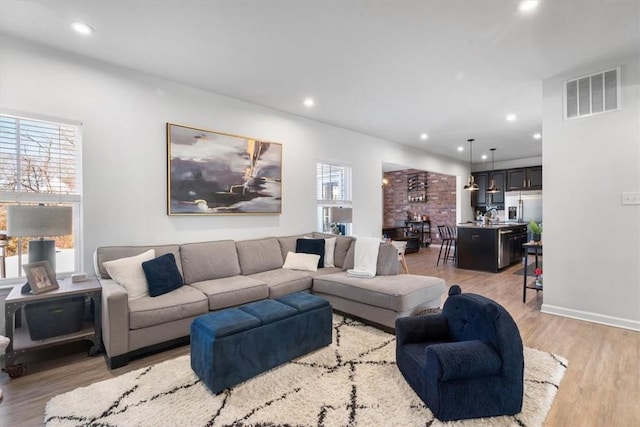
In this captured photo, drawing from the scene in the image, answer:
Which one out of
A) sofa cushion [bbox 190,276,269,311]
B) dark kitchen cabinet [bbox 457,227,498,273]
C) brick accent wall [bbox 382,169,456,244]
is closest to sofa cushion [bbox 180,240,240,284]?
sofa cushion [bbox 190,276,269,311]

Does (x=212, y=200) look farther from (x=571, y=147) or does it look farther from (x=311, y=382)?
(x=571, y=147)

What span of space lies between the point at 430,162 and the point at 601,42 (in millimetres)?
5137

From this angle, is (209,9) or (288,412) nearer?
(288,412)

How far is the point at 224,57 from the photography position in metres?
3.06

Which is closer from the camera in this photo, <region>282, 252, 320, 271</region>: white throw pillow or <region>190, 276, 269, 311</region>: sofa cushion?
<region>190, 276, 269, 311</region>: sofa cushion

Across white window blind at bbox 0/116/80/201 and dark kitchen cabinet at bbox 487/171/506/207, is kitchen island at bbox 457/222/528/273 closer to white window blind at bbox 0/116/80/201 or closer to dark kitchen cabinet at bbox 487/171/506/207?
dark kitchen cabinet at bbox 487/171/506/207

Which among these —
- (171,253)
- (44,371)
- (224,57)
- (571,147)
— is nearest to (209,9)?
(224,57)

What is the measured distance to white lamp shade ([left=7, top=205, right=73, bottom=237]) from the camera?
238cm

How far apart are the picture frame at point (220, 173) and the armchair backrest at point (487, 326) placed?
2.98 m

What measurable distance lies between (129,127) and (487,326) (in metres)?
3.75

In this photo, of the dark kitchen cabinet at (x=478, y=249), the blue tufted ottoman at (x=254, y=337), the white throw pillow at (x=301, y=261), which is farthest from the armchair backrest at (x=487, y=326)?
the dark kitchen cabinet at (x=478, y=249)

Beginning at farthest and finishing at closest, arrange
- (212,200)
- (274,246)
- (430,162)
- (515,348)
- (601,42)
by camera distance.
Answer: (430,162) < (274,246) < (212,200) < (601,42) < (515,348)

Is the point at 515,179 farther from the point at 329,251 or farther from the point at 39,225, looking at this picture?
the point at 39,225

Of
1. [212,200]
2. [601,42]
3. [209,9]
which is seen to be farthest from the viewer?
[212,200]
